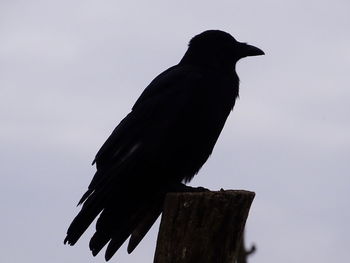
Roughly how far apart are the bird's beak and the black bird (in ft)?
1.16

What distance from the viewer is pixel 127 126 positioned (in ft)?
23.3

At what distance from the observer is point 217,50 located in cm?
776

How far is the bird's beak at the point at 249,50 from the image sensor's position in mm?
7957

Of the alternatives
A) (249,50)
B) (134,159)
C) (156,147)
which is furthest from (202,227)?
(249,50)

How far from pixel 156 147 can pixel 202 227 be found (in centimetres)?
220

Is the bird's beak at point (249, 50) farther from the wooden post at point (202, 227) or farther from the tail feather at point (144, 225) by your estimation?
the wooden post at point (202, 227)

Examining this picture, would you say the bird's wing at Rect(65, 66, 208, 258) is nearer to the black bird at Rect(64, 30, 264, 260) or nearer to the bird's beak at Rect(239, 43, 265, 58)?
the black bird at Rect(64, 30, 264, 260)

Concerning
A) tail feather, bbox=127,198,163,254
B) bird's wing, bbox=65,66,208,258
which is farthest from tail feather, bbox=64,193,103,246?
tail feather, bbox=127,198,163,254

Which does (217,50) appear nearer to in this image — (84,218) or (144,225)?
(144,225)

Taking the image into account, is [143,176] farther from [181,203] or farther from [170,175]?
[181,203]

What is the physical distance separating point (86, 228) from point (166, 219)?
1.32 meters

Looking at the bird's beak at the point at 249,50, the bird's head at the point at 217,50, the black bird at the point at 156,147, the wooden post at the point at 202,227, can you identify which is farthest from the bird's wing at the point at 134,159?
the wooden post at the point at 202,227

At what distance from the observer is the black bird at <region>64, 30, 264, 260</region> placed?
251 inches

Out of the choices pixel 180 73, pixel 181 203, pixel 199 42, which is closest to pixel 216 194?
pixel 181 203
